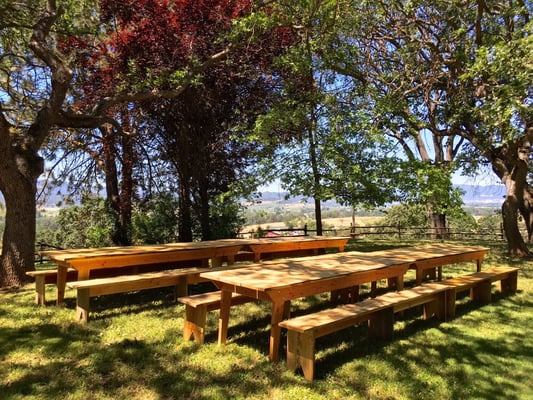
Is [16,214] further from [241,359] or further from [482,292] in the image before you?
[482,292]

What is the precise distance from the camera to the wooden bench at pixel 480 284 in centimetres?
514

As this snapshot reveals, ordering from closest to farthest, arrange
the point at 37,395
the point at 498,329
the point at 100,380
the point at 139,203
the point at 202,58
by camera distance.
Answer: the point at 37,395, the point at 100,380, the point at 498,329, the point at 202,58, the point at 139,203

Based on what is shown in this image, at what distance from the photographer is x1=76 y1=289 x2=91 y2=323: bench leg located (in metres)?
4.75

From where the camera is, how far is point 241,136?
36.8ft

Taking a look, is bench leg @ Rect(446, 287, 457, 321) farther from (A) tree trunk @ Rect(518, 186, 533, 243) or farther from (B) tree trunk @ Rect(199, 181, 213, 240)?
(A) tree trunk @ Rect(518, 186, 533, 243)

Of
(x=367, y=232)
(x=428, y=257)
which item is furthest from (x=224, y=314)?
(x=367, y=232)

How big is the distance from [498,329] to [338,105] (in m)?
7.66

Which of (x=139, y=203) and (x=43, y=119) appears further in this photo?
(x=139, y=203)

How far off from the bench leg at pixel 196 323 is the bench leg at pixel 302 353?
108 centimetres

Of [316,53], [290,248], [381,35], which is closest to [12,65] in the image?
[316,53]

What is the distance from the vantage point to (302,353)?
3.42 metres

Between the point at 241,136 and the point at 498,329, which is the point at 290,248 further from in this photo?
the point at 241,136

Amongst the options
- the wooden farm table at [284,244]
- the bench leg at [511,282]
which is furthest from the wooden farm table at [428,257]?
the wooden farm table at [284,244]

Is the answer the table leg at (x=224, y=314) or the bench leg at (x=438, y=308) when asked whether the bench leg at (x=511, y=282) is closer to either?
the bench leg at (x=438, y=308)
